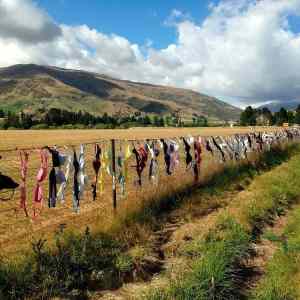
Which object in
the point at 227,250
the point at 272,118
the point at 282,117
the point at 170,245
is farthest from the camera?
the point at 272,118

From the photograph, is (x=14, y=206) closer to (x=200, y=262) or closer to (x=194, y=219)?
(x=194, y=219)

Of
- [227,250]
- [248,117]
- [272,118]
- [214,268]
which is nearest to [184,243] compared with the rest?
[227,250]

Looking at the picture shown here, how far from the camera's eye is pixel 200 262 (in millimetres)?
7102

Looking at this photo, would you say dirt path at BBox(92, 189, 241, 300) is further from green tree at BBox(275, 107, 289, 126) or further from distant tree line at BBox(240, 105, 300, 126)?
green tree at BBox(275, 107, 289, 126)

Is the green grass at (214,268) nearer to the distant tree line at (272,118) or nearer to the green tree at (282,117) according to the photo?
the distant tree line at (272,118)

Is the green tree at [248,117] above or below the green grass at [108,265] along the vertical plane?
above

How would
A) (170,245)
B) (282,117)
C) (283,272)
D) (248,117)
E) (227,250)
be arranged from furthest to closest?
(282,117), (248,117), (170,245), (227,250), (283,272)

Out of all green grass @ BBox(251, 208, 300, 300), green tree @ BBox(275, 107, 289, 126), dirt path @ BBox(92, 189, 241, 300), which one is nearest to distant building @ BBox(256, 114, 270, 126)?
green tree @ BBox(275, 107, 289, 126)

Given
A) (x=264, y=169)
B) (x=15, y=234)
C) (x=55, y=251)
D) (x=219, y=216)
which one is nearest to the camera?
(x=55, y=251)

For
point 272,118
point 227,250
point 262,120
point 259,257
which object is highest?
point 272,118

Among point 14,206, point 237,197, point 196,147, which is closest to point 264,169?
point 196,147

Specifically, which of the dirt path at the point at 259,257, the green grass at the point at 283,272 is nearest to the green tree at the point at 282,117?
the dirt path at the point at 259,257

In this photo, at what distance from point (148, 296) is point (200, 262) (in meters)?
1.42

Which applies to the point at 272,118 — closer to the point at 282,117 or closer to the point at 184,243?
the point at 282,117
